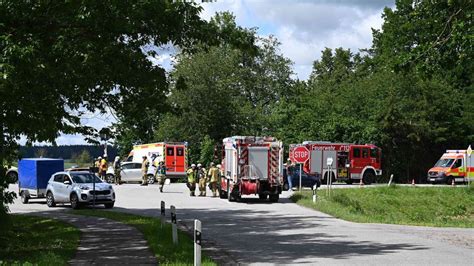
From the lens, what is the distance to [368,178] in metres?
52.5

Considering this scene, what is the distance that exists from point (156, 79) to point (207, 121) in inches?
1784

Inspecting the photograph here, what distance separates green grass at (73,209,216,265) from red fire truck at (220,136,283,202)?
26.4ft

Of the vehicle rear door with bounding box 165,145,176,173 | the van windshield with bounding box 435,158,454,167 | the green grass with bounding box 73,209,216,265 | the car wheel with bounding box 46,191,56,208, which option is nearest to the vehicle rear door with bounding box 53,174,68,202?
the car wheel with bounding box 46,191,56,208

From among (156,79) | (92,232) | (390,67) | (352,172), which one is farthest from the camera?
(352,172)

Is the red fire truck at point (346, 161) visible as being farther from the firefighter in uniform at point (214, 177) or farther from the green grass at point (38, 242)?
the green grass at point (38, 242)

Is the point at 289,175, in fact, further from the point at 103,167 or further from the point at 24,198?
the point at 24,198

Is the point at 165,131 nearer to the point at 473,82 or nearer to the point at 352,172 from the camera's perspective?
the point at 352,172

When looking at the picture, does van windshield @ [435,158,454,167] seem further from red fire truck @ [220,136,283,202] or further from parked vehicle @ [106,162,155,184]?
red fire truck @ [220,136,283,202]

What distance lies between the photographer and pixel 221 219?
Answer: 24.5 metres

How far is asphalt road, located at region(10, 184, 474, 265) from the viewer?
14680 mm

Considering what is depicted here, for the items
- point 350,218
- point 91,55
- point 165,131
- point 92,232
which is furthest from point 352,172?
point 91,55

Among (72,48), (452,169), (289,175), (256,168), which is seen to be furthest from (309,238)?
(452,169)

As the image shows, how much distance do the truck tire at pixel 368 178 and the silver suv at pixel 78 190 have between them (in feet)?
85.0

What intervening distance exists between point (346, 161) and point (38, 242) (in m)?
36.3
